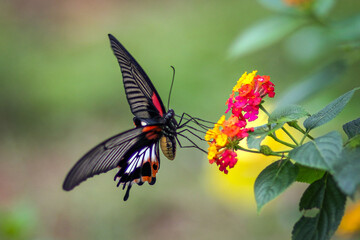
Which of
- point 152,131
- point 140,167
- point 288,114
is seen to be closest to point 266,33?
point 152,131

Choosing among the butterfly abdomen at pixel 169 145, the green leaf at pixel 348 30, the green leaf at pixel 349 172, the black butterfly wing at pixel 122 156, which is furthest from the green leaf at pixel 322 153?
the green leaf at pixel 348 30

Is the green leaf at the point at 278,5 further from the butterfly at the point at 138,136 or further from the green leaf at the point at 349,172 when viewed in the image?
the green leaf at the point at 349,172

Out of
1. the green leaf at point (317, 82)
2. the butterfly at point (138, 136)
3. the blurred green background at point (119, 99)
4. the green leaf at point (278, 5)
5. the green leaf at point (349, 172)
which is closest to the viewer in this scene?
the green leaf at point (349, 172)

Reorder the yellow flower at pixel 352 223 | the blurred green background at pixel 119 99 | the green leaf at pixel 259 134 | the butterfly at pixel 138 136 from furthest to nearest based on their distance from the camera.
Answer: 1. the blurred green background at pixel 119 99
2. the yellow flower at pixel 352 223
3. the butterfly at pixel 138 136
4. the green leaf at pixel 259 134

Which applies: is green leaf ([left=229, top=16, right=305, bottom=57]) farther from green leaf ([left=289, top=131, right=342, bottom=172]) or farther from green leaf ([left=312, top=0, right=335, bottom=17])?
green leaf ([left=289, top=131, right=342, bottom=172])

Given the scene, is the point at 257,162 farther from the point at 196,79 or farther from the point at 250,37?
the point at 196,79

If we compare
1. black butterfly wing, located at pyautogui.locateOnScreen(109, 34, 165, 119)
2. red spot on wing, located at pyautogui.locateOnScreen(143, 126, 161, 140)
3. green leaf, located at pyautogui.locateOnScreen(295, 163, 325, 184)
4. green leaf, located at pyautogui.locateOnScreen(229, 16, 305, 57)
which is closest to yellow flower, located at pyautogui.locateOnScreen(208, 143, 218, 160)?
green leaf, located at pyautogui.locateOnScreen(295, 163, 325, 184)
